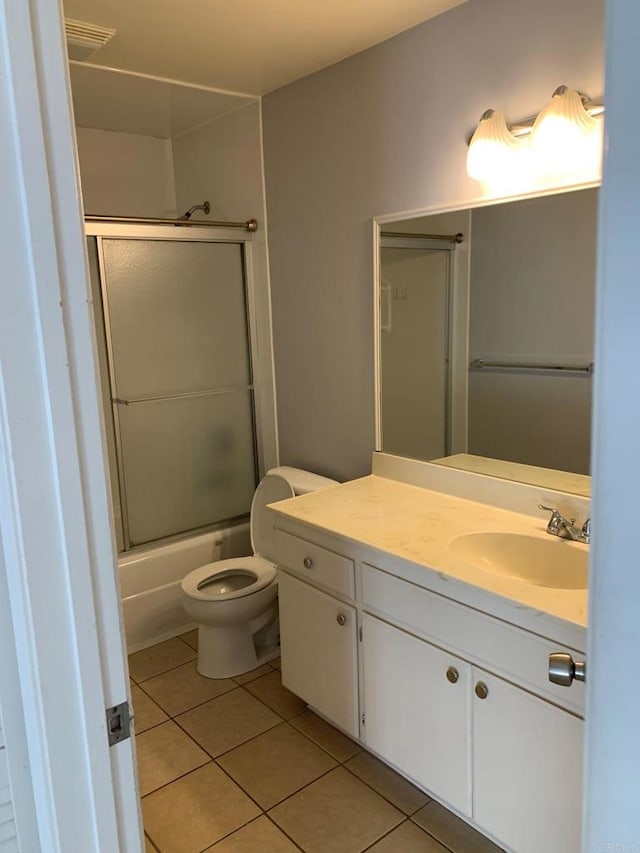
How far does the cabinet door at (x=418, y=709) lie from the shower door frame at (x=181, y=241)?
141 cm

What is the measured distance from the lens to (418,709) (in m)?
1.88

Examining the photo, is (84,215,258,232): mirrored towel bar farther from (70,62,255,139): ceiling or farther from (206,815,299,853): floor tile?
(206,815,299,853): floor tile

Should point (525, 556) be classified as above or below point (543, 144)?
below

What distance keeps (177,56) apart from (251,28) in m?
0.37

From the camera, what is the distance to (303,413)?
305cm

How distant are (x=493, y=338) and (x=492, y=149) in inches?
23.1

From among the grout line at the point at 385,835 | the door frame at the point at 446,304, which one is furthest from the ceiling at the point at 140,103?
the grout line at the point at 385,835

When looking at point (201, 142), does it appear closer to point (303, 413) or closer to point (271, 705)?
point (303, 413)

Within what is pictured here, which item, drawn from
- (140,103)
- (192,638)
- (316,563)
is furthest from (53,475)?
(140,103)

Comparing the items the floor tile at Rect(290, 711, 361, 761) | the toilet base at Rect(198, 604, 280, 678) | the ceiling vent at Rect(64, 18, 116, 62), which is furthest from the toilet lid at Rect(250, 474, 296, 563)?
the ceiling vent at Rect(64, 18, 116, 62)

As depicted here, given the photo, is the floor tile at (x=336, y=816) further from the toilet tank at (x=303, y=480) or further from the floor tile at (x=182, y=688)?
the toilet tank at (x=303, y=480)

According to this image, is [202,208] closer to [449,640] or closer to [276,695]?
[276,695]

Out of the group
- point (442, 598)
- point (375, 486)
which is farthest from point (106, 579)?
point (375, 486)

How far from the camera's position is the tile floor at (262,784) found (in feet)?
6.19
